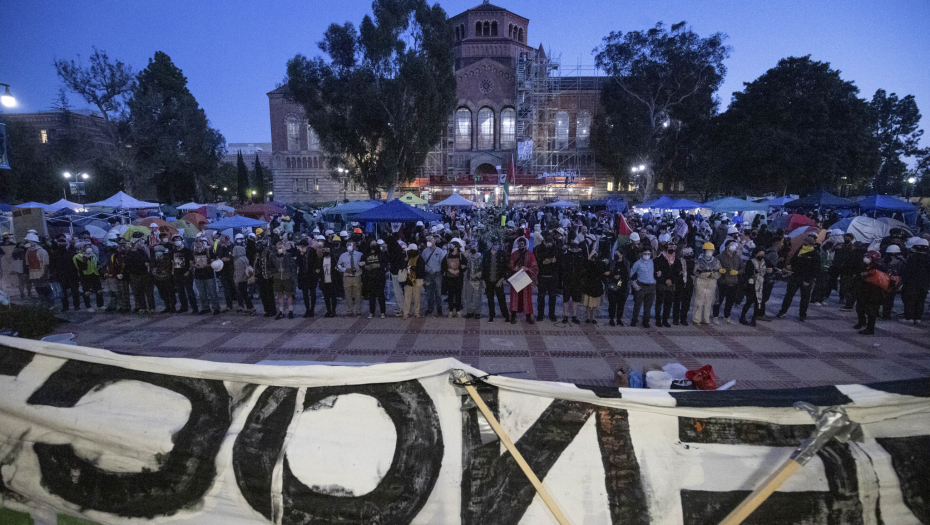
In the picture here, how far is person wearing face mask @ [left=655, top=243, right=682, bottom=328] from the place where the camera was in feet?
27.1

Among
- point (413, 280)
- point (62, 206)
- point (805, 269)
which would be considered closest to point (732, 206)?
point (805, 269)

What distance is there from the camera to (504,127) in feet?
155

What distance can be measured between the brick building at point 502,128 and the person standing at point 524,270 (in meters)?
33.4

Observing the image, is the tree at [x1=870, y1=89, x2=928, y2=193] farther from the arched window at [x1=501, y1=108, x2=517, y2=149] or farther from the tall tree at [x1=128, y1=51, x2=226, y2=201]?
the tall tree at [x1=128, y1=51, x2=226, y2=201]

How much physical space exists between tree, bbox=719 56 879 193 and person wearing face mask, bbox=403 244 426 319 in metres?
33.6

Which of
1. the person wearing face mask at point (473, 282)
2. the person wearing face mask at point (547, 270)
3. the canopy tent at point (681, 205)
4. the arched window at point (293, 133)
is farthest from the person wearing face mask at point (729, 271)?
the arched window at point (293, 133)

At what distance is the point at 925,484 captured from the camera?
1.91 m

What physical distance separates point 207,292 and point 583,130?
45.1 metres

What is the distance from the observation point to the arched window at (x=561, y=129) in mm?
47594

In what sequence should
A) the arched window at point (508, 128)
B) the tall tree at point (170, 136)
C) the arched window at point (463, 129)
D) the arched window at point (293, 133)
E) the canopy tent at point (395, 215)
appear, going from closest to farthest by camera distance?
the canopy tent at point (395, 215) → the tall tree at point (170, 136) → the arched window at point (508, 128) → the arched window at point (463, 129) → the arched window at point (293, 133)

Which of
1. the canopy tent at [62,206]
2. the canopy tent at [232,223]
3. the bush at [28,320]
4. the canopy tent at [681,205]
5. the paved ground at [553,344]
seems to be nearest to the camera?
the paved ground at [553,344]

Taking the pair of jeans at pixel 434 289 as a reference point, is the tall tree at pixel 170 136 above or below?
above

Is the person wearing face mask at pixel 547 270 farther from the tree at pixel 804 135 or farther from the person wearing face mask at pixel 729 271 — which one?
the tree at pixel 804 135

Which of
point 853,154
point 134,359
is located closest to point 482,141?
point 853,154
